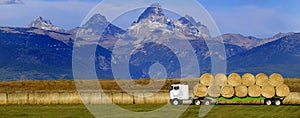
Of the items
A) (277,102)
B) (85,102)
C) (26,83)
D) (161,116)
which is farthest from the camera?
(26,83)

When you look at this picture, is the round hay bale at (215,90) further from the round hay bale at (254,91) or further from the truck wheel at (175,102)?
the truck wheel at (175,102)

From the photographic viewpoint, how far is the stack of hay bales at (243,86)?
66750 millimetres

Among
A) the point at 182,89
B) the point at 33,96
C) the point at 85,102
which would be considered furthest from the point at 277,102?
the point at 33,96

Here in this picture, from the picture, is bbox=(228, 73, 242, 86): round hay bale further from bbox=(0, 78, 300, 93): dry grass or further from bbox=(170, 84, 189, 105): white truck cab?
bbox=(0, 78, 300, 93): dry grass

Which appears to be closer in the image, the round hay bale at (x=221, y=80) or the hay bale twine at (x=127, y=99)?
the round hay bale at (x=221, y=80)

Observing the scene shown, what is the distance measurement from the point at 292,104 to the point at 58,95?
27.2 m

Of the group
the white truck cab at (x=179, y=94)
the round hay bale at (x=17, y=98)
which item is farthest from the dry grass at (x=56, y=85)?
the white truck cab at (x=179, y=94)

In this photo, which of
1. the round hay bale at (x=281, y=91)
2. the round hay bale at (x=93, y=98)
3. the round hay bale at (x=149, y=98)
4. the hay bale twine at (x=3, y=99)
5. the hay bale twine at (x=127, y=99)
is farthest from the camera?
the hay bale twine at (x=3, y=99)

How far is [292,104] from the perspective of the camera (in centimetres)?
6800

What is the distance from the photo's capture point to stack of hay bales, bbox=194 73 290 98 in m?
66.8

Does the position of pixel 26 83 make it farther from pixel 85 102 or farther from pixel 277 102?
pixel 277 102

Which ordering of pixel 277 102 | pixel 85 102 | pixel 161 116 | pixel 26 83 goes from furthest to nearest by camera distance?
1. pixel 26 83
2. pixel 85 102
3. pixel 277 102
4. pixel 161 116

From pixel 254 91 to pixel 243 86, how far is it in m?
1.28

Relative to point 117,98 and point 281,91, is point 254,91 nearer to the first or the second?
point 281,91
